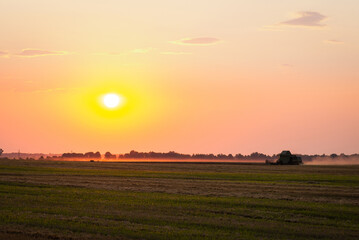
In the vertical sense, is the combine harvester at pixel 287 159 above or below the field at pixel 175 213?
above

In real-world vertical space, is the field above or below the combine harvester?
below

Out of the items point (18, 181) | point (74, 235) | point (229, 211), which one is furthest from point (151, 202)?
point (18, 181)

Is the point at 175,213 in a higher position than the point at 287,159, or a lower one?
lower

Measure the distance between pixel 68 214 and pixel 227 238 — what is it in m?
9.50

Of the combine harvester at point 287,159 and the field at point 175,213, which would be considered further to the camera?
the combine harvester at point 287,159

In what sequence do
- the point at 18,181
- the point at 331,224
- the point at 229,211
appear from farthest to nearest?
1. the point at 18,181
2. the point at 229,211
3. the point at 331,224

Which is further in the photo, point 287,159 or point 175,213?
point 287,159

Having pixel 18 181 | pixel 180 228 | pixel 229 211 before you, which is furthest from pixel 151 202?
pixel 18 181

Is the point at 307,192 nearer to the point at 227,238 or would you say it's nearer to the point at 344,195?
→ the point at 344,195

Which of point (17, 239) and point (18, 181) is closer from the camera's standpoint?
point (17, 239)

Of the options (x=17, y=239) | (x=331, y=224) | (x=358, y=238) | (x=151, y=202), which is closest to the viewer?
(x=17, y=239)

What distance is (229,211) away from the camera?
2828cm

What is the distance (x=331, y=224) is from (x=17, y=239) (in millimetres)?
15061

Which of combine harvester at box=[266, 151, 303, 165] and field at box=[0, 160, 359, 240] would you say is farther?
combine harvester at box=[266, 151, 303, 165]
